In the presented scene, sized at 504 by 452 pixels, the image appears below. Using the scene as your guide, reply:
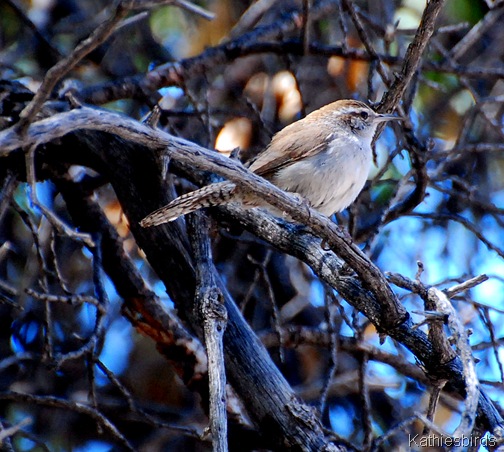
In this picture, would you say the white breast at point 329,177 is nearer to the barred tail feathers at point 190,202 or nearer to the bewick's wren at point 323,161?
the bewick's wren at point 323,161

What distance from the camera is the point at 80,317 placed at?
6.32 metres

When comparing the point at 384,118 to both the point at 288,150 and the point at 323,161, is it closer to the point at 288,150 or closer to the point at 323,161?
the point at 323,161

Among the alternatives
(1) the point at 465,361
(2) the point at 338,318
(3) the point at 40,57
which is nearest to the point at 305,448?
(1) the point at 465,361

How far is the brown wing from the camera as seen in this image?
498 cm

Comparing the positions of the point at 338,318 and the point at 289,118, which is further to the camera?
the point at 289,118

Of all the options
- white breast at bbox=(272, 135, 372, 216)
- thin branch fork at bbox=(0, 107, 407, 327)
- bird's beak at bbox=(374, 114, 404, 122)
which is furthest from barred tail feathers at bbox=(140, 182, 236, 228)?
bird's beak at bbox=(374, 114, 404, 122)

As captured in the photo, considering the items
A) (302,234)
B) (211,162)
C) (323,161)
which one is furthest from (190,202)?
(323,161)

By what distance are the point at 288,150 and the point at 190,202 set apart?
1.73m

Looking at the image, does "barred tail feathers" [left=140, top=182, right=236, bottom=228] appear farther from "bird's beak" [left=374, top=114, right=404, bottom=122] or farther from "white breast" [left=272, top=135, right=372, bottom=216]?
"bird's beak" [left=374, top=114, right=404, bottom=122]

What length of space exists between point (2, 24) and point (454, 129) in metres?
4.43

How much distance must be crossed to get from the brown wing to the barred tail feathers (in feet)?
4.49

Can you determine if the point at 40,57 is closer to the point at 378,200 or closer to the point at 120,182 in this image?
the point at 120,182

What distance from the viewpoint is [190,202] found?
346 centimetres

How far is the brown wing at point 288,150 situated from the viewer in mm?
4984
